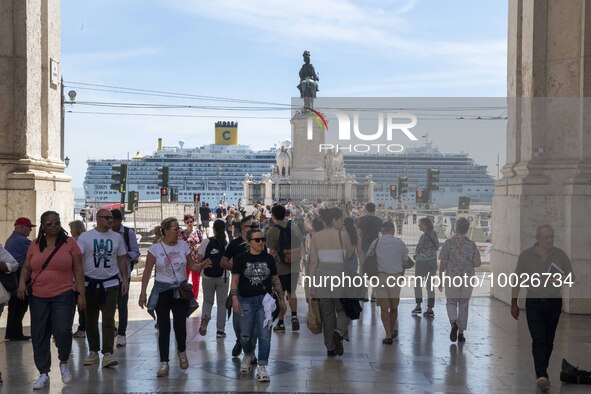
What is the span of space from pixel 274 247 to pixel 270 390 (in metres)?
3.82

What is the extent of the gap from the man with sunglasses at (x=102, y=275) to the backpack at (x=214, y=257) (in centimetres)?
180

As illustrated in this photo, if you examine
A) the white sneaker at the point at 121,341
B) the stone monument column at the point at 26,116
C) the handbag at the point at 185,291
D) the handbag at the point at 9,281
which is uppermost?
the stone monument column at the point at 26,116

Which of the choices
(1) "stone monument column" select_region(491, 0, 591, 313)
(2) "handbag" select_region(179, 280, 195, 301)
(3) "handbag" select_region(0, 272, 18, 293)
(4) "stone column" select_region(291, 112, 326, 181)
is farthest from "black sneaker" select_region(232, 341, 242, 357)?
(4) "stone column" select_region(291, 112, 326, 181)

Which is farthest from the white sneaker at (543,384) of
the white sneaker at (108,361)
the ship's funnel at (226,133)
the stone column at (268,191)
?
the ship's funnel at (226,133)

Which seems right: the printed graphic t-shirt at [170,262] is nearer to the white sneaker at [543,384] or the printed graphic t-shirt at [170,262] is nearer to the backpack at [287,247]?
the backpack at [287,247]

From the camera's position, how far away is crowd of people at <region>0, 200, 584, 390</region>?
812cm

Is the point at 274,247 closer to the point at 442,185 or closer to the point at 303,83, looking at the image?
the point at 442,185

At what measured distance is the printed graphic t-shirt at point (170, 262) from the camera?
878 cm

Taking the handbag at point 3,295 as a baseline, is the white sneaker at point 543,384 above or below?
below

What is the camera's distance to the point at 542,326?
820 cm

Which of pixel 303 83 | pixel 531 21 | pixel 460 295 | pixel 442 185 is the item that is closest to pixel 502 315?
pixel 460 295

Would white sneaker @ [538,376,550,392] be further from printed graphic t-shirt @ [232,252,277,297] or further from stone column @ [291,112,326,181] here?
stone column @ [291,112,326,181]

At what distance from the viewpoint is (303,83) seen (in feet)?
260

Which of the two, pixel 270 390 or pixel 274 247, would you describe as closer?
pixel 270 390
